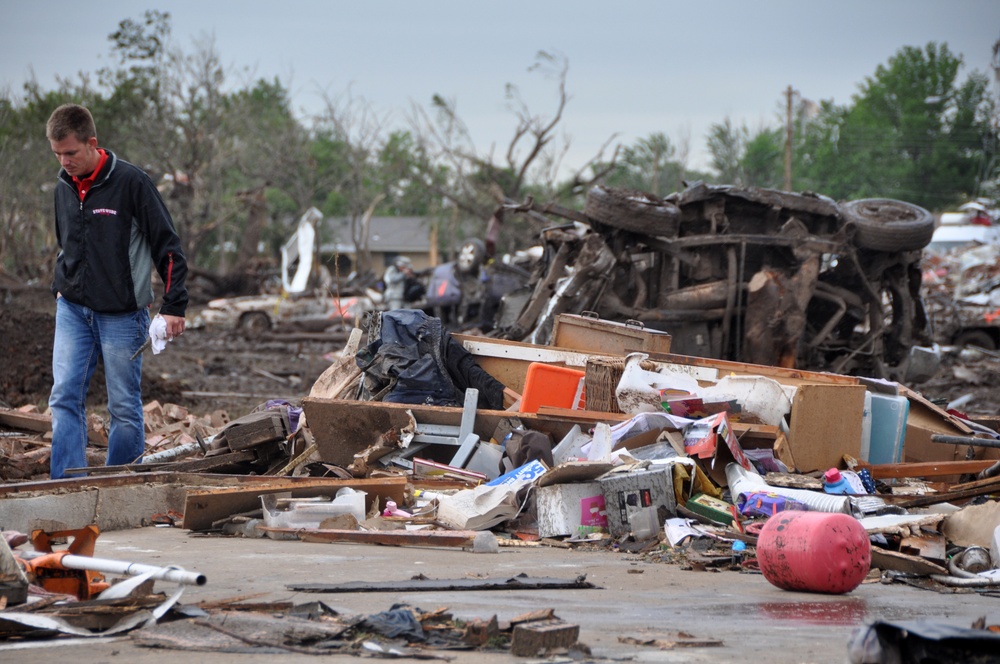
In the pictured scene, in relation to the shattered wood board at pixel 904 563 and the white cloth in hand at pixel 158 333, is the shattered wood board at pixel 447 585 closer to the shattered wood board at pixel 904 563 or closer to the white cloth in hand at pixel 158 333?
the shattered wood board at pixel 904 563

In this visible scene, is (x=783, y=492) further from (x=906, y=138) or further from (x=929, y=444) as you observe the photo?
(x=906, y=138)

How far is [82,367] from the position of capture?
5629 mm

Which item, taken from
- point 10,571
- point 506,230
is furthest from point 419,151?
point 10,571

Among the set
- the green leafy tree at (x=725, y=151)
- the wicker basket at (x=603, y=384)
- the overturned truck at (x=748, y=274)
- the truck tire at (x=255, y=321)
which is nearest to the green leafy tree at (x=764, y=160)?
the green leafy tree at (x=725, y=151)

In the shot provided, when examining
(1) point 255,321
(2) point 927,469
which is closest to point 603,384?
(2) point 927,469

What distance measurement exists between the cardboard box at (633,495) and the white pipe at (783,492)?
426 mm

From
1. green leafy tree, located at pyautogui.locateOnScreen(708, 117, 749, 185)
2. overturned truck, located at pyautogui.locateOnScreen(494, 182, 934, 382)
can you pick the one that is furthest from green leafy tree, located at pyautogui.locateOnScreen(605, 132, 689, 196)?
overturned truck, located at pyautogui.locateOnScreen(494, 182, 934, 382)

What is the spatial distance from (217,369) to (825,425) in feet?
40.2

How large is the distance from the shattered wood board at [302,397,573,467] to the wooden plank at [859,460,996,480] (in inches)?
85.9

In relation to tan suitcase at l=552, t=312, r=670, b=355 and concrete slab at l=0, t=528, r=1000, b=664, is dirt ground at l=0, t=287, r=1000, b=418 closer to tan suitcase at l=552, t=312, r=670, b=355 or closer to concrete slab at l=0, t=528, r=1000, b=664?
tan suitcase at l=552, t=312, r=670, b=355

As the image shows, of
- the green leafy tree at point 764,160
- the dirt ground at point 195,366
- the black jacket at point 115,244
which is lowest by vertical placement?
the dirt ground at point 195,366

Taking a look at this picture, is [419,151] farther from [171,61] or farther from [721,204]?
[721,204]

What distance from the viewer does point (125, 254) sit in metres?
5.69

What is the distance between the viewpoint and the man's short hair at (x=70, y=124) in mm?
5383
